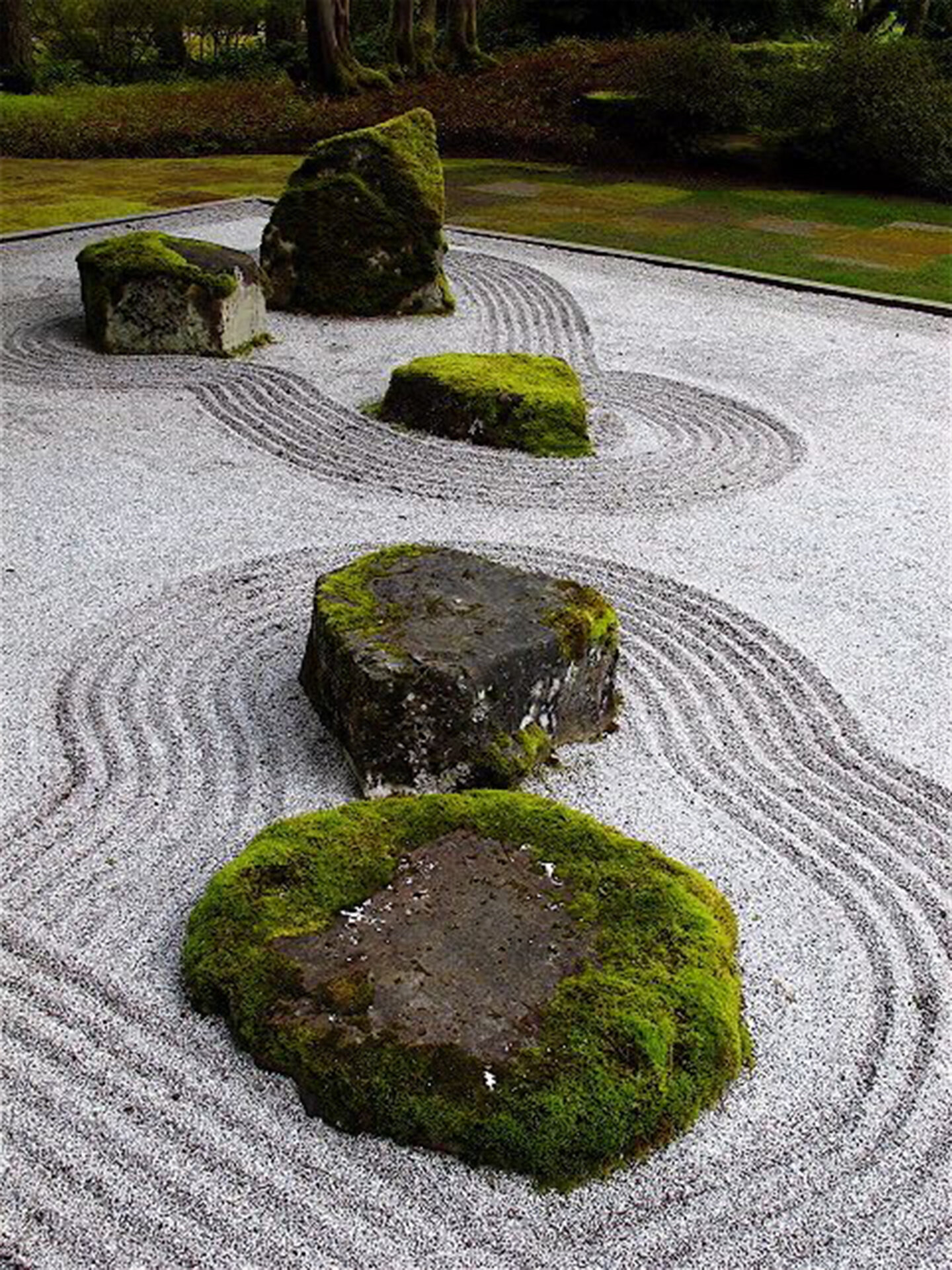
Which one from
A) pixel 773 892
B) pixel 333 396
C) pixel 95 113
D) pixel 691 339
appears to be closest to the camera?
pixel 773 892

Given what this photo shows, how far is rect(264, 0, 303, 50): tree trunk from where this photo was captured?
2702cm

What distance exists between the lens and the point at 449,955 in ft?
11.7

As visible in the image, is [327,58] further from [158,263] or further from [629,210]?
[158,263]

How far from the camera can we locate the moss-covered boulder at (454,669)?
4539 mm

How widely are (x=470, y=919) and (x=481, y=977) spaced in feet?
0.76

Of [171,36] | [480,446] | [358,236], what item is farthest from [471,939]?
[171,36]

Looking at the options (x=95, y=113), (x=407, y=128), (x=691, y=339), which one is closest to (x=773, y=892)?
(x=691, y=339)

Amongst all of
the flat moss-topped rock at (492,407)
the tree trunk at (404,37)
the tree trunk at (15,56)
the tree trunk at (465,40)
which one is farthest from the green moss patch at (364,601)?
the tree trunk at (15,56)

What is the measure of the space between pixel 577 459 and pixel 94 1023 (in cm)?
508

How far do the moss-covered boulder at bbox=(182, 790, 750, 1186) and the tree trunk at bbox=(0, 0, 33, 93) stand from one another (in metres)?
22.2

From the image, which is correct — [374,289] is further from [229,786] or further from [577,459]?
[229,786]

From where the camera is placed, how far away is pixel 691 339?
405 inches

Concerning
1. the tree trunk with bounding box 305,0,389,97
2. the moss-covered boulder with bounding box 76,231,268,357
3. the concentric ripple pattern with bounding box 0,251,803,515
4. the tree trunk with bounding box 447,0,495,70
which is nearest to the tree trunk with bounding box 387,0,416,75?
the tree trunk with bounding box 447,0,495,70

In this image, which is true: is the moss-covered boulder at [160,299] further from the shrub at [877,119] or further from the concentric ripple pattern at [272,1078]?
the shrub at [877,119]
